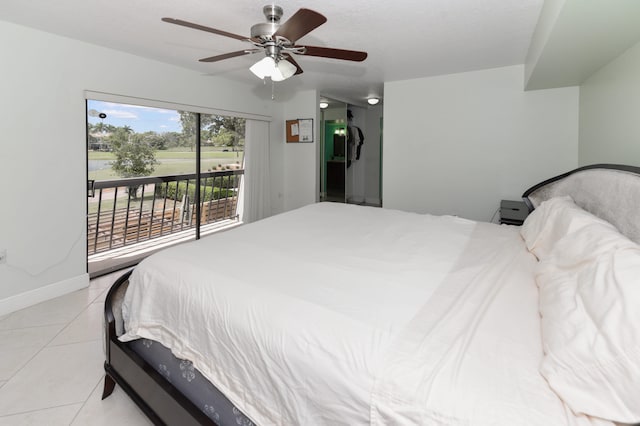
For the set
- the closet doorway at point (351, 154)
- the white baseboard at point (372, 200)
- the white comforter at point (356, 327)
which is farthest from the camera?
the white baseboard at point (372, 200)

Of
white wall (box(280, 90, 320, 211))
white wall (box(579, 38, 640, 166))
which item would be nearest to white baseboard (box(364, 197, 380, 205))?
white wall (box(280, 90, 320, 211))

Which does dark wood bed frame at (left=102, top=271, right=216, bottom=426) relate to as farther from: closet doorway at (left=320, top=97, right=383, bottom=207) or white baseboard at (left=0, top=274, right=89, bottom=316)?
closet doorway at (left=320, top=97, right=383, bottom=207)

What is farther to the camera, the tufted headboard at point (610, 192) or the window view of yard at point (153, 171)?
the window view of yard at point (153, 171)

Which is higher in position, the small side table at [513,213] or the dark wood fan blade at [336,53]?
the dark wood fan blade at [336,53]

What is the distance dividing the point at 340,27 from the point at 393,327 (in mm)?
2443

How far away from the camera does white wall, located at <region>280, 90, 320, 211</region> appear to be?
5418 mm

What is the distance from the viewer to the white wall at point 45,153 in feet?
8.84

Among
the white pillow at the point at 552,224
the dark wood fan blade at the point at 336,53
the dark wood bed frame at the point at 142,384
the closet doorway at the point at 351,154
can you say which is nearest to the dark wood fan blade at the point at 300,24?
the dark wood fan blade at the point at 336,53

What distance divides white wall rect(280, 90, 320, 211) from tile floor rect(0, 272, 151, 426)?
3486mm

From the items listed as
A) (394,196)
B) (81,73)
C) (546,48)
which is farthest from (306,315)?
(394,196)

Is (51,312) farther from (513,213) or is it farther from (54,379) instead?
(513,213)

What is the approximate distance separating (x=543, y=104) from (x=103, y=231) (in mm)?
5436

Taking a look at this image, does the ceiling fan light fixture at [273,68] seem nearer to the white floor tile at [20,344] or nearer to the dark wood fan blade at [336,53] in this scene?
the dark wood fan blade at [336,53]

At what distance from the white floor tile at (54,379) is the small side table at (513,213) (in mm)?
3605
